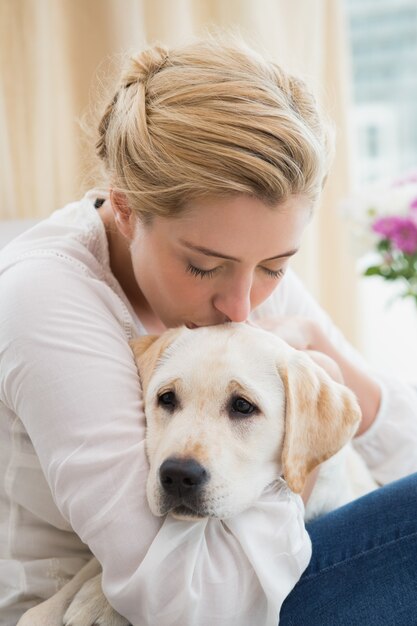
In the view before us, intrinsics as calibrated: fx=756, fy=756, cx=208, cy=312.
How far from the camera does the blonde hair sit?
4.08ft

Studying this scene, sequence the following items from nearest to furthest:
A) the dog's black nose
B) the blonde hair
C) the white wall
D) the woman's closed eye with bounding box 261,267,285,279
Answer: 1. the dog's black nose
2. the blonde hair
3. the woman's closed eye with bounding box 261,267,285,279
4. the white wall

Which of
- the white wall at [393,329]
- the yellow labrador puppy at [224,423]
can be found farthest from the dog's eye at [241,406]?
the white wall at [393,329]

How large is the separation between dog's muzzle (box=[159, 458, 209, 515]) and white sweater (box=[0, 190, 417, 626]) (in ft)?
0.14

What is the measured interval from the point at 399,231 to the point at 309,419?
115 cm

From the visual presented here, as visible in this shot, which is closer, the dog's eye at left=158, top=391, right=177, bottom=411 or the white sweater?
the white sweater

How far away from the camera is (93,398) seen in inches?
46.6

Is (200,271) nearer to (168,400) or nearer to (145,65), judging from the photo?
(168,400)

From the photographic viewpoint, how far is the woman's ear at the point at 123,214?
4.60 feet

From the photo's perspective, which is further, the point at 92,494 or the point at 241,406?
the point at 241,406

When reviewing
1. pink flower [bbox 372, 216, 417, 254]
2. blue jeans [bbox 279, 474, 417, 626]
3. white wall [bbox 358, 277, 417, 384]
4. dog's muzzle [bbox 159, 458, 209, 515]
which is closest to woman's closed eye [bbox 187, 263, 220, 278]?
dog's muzzle [bbox 159, 458, 209, 515]

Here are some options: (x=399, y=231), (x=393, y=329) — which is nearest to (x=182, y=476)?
(x=399, y=231)

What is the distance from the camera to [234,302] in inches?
53.1

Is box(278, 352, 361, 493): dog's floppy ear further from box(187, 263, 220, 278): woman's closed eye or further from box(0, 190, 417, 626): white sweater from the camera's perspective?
box(187, 263, 220, 278): woman's closed eye

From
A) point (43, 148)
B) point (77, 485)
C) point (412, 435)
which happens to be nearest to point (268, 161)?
point (77, 485)
